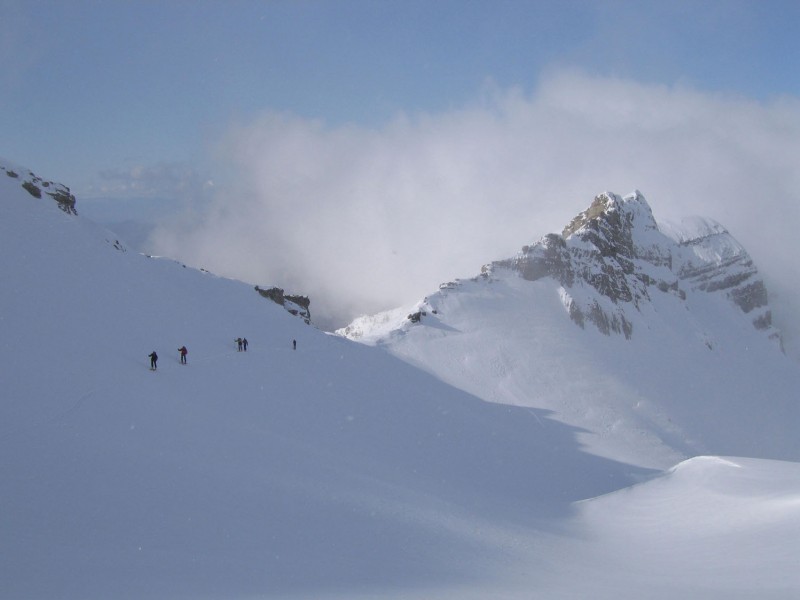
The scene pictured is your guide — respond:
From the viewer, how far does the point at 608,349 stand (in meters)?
76.8

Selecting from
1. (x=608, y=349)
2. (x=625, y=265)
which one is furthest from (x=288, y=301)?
(x=625, y=265)

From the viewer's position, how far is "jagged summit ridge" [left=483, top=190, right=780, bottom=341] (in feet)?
278

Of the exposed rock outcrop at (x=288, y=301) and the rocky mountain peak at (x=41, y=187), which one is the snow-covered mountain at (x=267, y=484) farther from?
the exposed rock outcrop at (x=288, y=301)

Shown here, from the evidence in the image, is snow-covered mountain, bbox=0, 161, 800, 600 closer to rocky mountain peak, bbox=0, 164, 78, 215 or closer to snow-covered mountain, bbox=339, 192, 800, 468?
rocky mountain peak, bbox=0, 164, 78, 215

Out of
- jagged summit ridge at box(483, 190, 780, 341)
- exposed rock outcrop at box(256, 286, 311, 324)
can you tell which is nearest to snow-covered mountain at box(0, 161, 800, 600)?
exposed rock outcrop at box(256, 286, 311, 324)

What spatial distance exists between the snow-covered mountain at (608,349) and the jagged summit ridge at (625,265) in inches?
11.9

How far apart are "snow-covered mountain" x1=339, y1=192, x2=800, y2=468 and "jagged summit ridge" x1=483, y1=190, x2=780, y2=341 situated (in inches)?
11.9

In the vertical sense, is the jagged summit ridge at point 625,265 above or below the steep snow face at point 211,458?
above

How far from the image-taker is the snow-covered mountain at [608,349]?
194 ft

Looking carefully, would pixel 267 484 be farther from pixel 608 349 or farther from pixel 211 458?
pixel 608 349

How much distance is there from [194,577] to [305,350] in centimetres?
2814

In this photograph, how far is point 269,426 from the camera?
70.8 ft

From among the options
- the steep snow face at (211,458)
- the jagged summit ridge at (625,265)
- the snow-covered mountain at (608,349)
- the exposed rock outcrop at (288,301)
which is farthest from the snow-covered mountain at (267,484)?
the jagged summit ridge at (625,265)

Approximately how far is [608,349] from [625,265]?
89.6 feet
